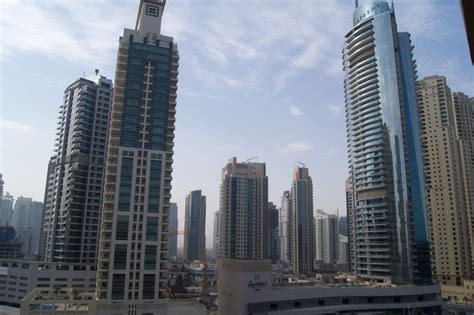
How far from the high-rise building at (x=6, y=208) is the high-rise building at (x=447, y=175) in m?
169

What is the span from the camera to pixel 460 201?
11469cm

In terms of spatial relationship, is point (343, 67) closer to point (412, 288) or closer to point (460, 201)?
point (460, 201)

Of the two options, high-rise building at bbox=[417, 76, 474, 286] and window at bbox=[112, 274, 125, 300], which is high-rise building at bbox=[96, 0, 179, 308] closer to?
window at bbox=[112, 274, 125, 300]

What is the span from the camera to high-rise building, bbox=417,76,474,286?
368ft

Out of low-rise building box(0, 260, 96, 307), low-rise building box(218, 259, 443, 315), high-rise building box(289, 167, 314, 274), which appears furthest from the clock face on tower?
high-rise building box(289, 167, 314, 274)

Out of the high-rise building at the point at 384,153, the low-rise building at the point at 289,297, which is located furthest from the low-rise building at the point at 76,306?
the high-rise building at the point at 384,153

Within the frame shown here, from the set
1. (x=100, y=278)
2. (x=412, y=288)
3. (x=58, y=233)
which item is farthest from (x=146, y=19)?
(x=412, y=288)

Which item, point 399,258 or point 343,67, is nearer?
point 399,258

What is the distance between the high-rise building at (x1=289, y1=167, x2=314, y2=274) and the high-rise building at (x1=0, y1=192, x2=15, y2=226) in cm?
12626

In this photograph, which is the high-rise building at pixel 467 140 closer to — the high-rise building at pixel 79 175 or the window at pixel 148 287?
the window at pixel 148 287

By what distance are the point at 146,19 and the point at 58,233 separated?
54753mm

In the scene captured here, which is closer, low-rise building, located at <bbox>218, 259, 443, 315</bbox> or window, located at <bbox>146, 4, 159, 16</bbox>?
low-rise building, located at <bbox>218, 259, 443, 315</bbox>

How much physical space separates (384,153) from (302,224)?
72550 millimetres

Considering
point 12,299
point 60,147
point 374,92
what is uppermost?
point 374,92
